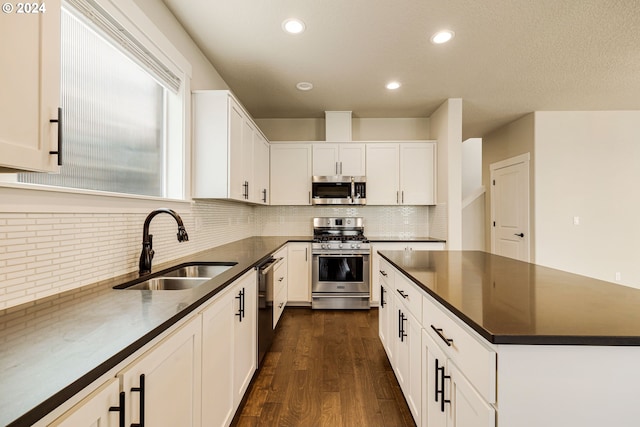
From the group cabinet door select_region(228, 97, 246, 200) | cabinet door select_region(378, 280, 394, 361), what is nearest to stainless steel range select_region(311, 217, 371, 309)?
cabinet door select_region(378, 280, 394, 361)

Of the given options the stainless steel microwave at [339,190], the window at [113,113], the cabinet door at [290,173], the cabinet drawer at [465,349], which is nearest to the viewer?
the cabinet drawer at [465,349]

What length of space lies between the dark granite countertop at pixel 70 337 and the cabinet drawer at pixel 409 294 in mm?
983

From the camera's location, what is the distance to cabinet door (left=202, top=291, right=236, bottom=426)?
1.24 metres

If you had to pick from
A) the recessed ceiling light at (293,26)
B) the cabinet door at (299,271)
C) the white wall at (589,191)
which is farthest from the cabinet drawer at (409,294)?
the white wall at (589,191)

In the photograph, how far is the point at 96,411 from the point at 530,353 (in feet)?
3.50

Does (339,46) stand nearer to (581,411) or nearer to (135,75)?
(135,75)

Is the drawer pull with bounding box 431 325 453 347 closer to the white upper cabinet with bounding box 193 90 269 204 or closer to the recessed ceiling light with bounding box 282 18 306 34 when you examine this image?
the white upper cabinet with bounding box 193 90 269 204

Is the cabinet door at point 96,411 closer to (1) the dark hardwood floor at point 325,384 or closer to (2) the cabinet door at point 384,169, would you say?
(1) the dark hardwood floor at point 325,384

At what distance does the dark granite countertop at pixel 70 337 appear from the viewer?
1.72ft

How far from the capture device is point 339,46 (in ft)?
8.44

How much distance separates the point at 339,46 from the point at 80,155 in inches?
84.8

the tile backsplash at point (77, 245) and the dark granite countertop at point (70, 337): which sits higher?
the tile backsplash at point (77, 245)

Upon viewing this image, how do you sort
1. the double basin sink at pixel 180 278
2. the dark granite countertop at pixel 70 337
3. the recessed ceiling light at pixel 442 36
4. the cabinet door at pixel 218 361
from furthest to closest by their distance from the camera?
the recessed ceiling light at pixel 442 36 → the double basin sink at pixel 180 278 → the cabinet door at pixel 218 361 → the dark granite countertop at pixel 70 337

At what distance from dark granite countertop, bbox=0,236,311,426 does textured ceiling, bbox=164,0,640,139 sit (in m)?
2.03
